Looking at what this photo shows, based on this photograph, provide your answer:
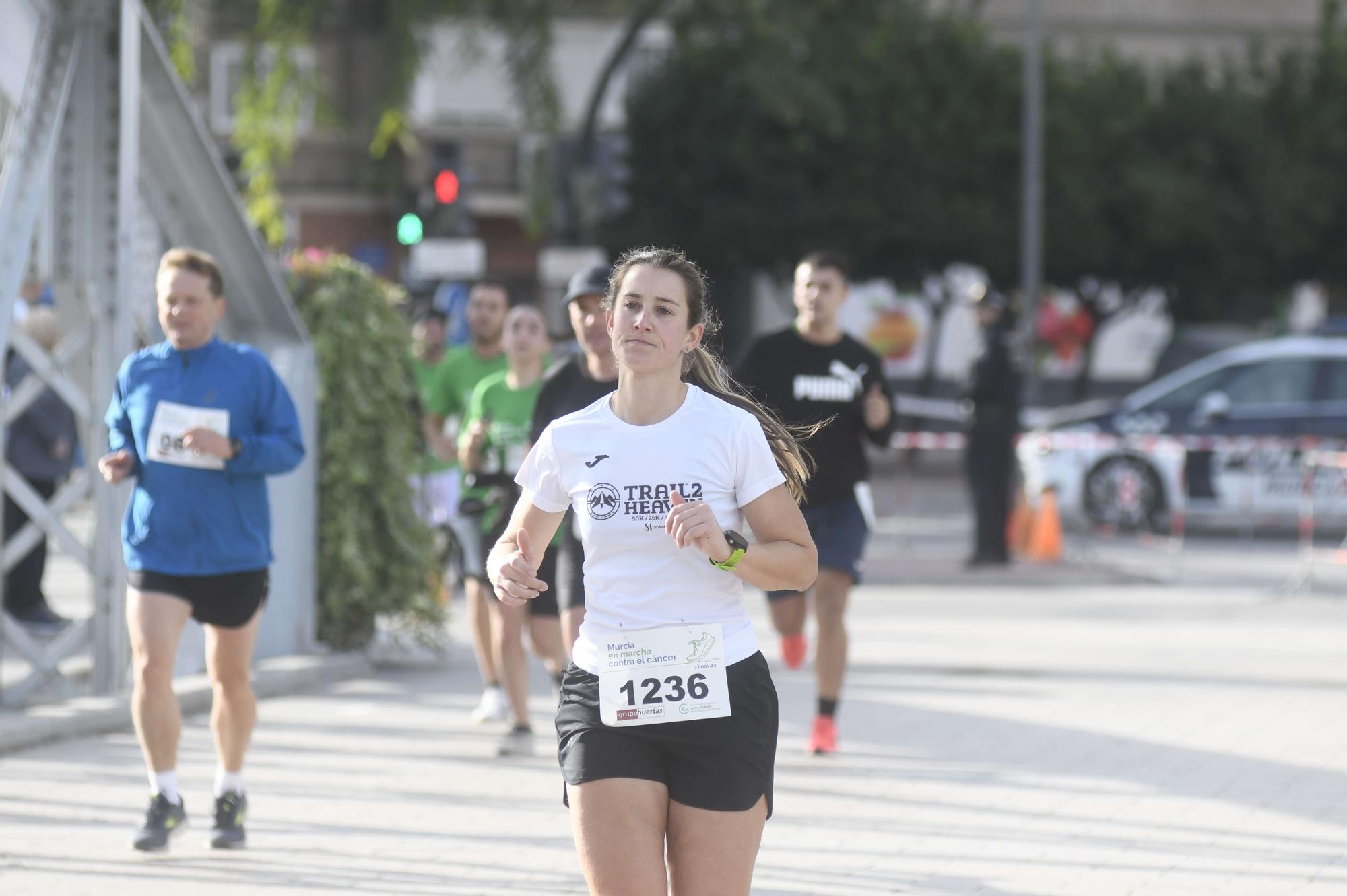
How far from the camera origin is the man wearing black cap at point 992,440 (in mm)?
16625

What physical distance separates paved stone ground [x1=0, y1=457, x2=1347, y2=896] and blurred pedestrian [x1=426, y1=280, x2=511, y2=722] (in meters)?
0.27

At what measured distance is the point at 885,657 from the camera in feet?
38.5

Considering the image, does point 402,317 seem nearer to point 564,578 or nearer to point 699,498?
point 564,578

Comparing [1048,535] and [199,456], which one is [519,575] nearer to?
[199,456]

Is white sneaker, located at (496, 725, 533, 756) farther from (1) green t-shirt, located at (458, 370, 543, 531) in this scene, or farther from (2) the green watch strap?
(2) the green watch strap

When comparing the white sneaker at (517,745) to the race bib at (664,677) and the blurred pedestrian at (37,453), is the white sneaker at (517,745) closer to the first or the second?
the race bib at (664,677)

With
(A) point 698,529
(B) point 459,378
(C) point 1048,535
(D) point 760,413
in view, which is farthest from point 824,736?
(C) point 1048,535

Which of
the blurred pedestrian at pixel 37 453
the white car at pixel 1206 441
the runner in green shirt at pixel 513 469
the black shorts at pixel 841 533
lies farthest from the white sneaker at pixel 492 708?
the white car at pixel 1206 441

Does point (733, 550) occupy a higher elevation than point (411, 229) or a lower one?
lower

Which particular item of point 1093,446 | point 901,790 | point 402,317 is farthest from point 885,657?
point 1093,446

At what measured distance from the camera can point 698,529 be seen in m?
3.85

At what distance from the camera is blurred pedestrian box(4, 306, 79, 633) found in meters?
12.2

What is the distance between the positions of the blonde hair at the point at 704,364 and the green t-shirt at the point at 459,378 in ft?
17.2

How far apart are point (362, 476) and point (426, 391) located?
1763 millimetres
